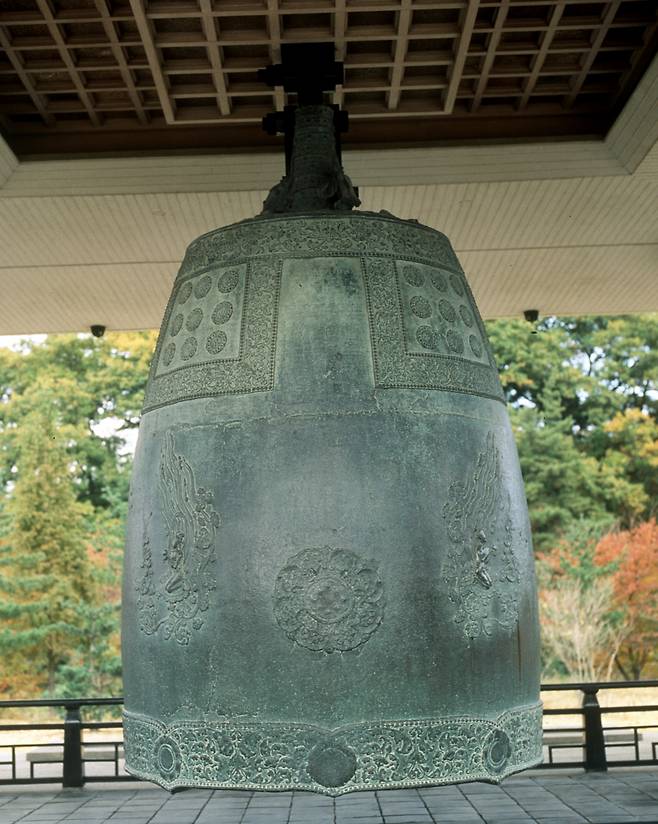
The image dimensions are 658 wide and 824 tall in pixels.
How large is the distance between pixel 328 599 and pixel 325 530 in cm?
15

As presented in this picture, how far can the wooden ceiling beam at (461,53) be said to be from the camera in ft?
11.4

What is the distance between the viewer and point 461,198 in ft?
17.7

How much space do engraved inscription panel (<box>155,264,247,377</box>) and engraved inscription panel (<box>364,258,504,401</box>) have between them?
0.35m

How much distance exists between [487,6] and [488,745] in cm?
233

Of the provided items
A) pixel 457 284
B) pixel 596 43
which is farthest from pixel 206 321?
pixel 596 43

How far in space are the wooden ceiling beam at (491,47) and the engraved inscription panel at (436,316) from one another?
3.49ft

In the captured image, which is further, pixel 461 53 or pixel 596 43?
pixel 596 43

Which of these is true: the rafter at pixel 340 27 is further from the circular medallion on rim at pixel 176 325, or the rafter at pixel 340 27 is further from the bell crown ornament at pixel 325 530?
the circular medallion on rim at pixel 176 325

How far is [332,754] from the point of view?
244 centimetres

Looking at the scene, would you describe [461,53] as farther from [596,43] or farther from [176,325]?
[176,325]

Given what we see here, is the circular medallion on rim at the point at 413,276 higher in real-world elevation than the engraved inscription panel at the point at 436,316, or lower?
higher

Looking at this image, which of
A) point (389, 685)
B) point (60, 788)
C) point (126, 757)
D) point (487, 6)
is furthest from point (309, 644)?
point (60, 788)

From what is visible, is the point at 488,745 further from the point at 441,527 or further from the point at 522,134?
the point at 522,134

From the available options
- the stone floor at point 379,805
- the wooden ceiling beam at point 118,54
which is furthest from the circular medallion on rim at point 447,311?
the stone floor at point 379,805
